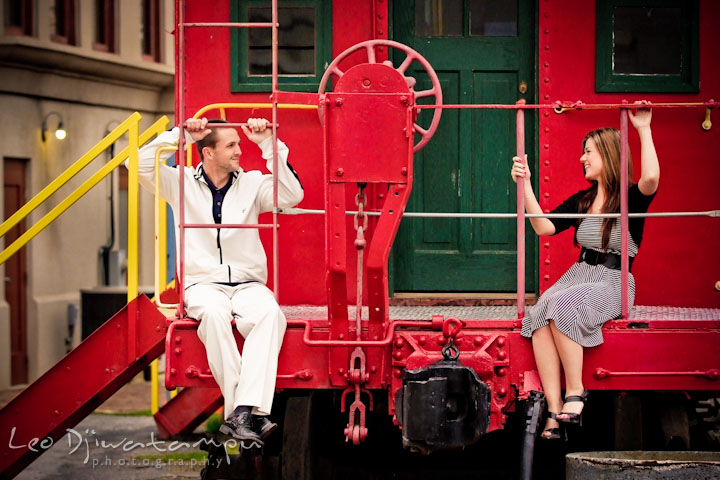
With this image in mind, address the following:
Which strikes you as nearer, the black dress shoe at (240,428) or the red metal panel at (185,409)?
the black dress shoe at (240,428)

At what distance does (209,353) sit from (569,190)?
8.23 ft

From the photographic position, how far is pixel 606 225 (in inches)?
244

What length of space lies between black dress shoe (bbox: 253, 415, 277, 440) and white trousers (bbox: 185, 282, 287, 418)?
5cm

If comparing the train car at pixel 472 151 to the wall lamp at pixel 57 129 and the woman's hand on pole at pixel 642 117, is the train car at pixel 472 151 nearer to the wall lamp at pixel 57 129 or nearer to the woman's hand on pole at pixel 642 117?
the woman's hand on pole at pixel 642 117

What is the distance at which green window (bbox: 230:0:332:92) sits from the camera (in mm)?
7367

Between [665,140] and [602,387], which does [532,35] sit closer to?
[665,140]

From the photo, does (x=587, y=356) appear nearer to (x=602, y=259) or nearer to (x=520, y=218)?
(x=602, y=259)

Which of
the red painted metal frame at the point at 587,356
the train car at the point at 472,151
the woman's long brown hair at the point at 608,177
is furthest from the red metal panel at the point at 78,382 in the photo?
the woman's long brown hair at the point at 608,177

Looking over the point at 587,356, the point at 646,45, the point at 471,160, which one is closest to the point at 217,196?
the point at 471,160

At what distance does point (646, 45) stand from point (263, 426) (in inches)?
130

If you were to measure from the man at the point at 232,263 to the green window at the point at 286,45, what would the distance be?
958mm

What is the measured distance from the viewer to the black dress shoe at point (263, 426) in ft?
19.3

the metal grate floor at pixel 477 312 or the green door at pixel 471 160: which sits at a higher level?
the green door at pixel 471 160

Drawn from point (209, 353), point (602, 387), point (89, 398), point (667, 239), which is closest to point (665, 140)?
point (667, 239)
